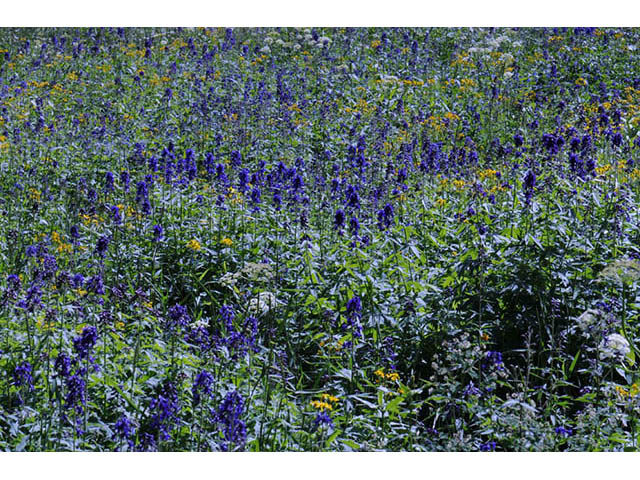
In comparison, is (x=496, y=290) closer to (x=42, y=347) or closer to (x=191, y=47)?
(x=42, y=347)

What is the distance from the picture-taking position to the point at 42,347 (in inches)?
140

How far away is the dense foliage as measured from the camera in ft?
10.8

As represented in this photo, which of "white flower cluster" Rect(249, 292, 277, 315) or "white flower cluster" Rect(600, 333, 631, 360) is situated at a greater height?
"white flower cluster" Rect(600, 333, 631, 360)

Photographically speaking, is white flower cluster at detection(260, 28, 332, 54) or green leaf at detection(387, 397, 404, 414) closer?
green leaf at detection(387, 397, 404, 414)

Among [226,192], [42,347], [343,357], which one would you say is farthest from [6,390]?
[226,192]

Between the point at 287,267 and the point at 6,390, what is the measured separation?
1.79m

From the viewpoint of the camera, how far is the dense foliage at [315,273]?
3.29 metres

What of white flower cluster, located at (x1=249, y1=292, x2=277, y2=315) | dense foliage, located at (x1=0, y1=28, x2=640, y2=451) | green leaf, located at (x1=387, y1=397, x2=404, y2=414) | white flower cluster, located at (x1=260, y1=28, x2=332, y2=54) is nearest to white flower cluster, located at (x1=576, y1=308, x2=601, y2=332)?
dense foliage, located at (x1=0, y1=28, x2=640, y2=451)

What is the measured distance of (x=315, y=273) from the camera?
14.3ft

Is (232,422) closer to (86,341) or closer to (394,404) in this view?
(86,341)

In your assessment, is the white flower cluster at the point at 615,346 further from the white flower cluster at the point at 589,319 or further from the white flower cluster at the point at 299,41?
the white flower cluster at the point at 299,41

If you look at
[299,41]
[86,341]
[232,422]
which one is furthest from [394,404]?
[299,41]

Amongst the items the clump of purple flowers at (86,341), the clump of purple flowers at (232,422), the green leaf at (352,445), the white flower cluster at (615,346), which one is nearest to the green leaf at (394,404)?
the green leaf at (352,445)

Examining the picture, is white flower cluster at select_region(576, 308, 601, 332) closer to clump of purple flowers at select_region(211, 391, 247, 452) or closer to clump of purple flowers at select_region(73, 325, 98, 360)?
clump of purple flowers at select_region(211, 391, 247, 452)
